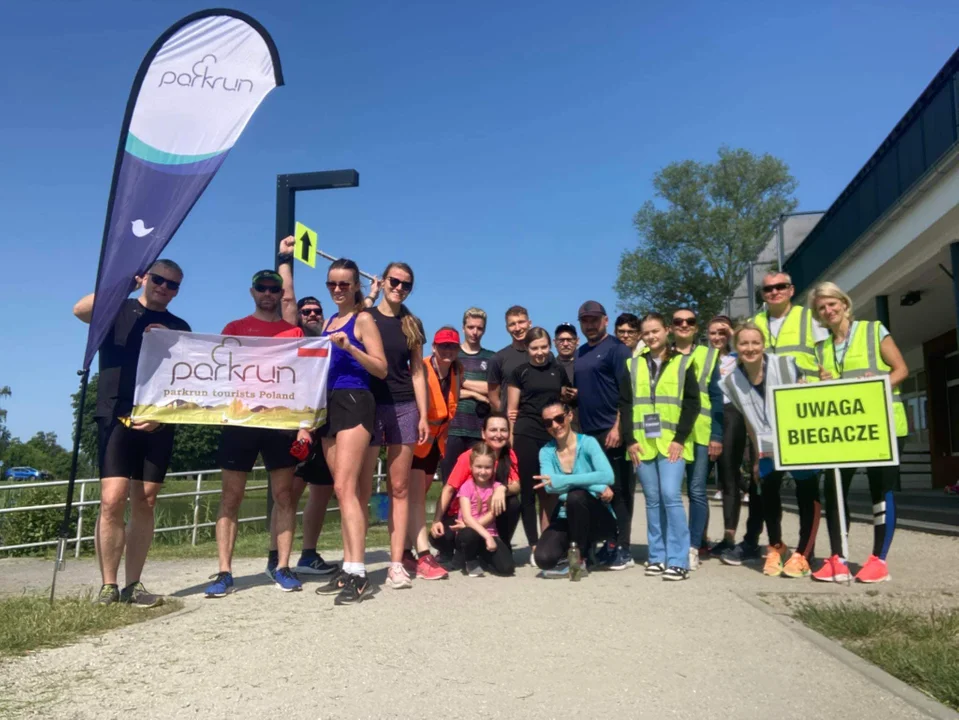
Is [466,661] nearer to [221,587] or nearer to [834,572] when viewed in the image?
[221,587]

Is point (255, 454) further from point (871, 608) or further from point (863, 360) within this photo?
point (863, 360)

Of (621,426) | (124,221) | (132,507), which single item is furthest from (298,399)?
(621,426)

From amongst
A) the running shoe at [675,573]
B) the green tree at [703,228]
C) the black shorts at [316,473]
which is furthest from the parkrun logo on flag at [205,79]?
the green tree at [703,228]

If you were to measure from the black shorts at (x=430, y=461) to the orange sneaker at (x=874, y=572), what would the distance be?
10.8 feet

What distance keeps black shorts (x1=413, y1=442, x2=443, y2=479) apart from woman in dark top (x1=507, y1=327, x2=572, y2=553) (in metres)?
0.75

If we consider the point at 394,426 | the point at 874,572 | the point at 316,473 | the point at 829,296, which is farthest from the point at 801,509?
the point at 316,473

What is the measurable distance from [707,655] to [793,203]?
158ft

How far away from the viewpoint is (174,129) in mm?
5500

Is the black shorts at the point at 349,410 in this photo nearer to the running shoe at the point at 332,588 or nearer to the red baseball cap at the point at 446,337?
the running shoe at the point at 332,588

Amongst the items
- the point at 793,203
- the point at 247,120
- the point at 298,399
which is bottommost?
the point at 298,399

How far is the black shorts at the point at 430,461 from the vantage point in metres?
6.40

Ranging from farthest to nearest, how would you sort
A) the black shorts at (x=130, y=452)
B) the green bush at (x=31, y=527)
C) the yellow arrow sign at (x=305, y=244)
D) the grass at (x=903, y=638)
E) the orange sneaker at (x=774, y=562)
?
the green bush at (x=31, y=527)
the yellow arrow sign at (x=305, y=244)
the orange sneaker at (x=774, y=562)
the black shorts at (x=130, y=452)
the grass at (x=903, y=638)

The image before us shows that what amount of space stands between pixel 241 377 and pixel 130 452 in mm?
915

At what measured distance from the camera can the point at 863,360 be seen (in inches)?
227
